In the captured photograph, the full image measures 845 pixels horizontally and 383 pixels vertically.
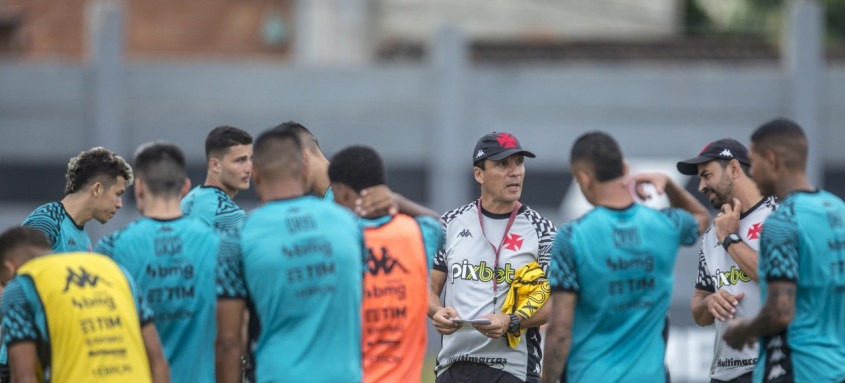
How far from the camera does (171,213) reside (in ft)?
22.3

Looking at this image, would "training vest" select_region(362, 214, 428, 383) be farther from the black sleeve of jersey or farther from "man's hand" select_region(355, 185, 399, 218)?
the black sleeve of jersey

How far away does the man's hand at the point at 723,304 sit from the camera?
780 centimetres

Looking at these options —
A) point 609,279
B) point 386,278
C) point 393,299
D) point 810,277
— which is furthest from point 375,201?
point 810,277

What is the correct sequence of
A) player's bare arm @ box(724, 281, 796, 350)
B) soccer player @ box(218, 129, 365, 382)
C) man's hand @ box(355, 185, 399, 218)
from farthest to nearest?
1. man's hand @ box(355, 185, 399, 218)
2. player's bare arm @ box(724, 281, 796, 350)
3. soccer player @ box(218, 129, 365, 382)

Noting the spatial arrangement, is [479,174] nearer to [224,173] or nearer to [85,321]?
[224,173]

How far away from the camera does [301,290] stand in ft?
20.7

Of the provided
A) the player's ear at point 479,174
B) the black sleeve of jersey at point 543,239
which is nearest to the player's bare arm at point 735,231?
the black sleeve of jersey at point 543,239

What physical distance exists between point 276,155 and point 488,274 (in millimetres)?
2292

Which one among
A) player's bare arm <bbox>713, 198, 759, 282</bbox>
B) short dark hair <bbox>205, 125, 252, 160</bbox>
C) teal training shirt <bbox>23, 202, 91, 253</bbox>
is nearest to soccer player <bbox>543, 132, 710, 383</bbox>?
player's bare arm <bbox>713, 198, 759, 282</bbox>

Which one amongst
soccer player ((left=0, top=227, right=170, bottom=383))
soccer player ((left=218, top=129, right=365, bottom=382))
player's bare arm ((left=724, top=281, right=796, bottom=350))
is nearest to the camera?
soccer player ((left=0, top=227, right=170, bottom=383))

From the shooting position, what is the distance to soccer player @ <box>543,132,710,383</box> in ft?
22.1

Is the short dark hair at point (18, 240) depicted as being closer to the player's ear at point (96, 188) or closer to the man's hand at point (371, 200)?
the player's ear at point (96, 188)

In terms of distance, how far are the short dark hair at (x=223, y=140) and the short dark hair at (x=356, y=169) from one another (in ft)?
4.88

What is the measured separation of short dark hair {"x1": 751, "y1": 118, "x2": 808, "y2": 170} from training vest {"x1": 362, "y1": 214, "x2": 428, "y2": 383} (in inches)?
78.7
